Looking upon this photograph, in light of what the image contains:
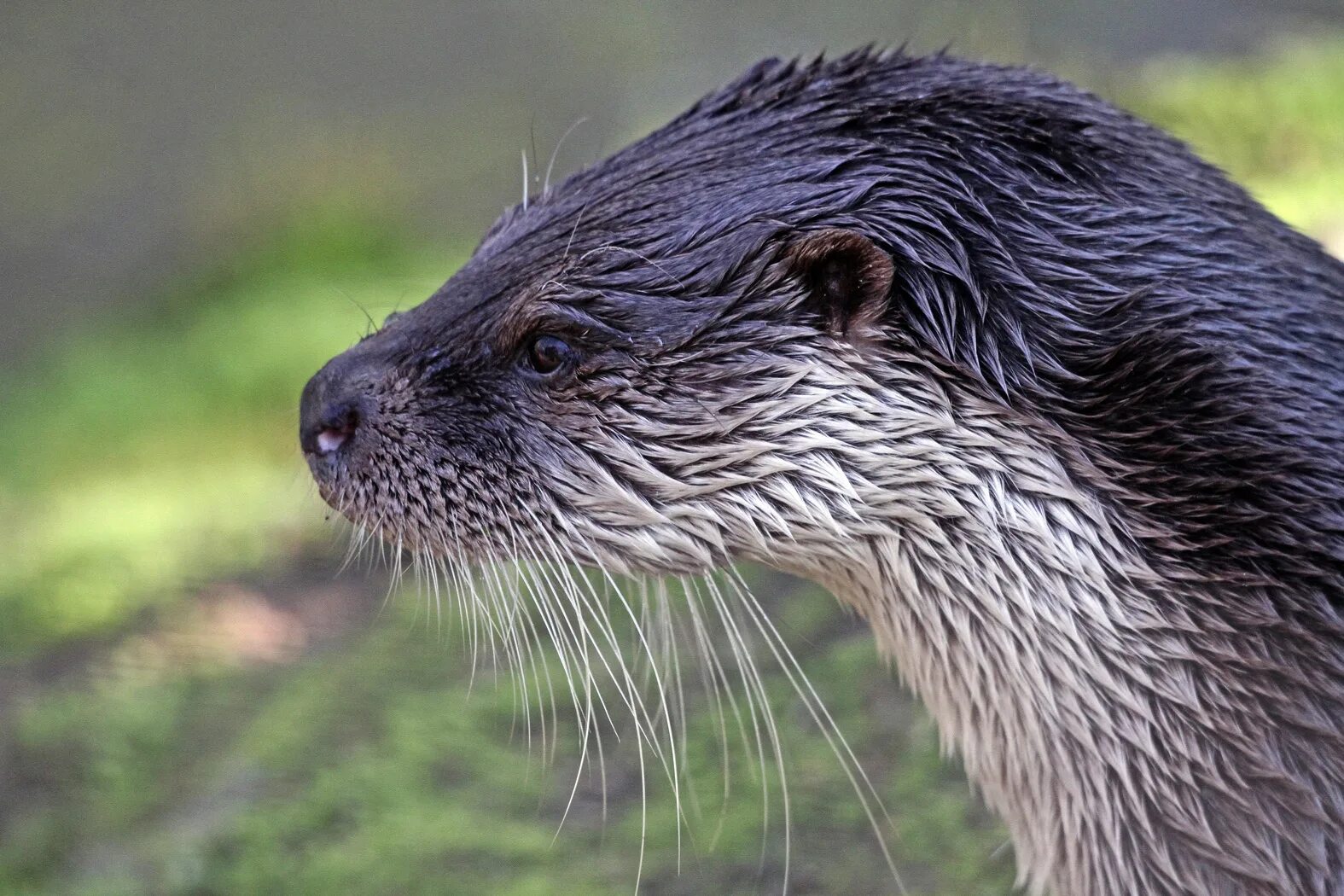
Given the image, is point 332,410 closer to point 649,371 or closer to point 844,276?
point 649,371

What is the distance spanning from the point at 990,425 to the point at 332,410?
0.90 m

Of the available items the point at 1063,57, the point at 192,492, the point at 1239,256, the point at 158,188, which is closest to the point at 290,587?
the point at 192,492

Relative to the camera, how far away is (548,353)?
1.92 metres

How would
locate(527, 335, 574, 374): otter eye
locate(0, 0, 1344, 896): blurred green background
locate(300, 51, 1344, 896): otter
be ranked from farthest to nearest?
locate(0, 0, 1344, 896): blurred green background, locate(527, 335, 574, 374): otter eye, locate(300, 51, 1344, 896): otter

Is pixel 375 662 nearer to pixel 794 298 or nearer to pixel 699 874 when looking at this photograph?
pixel 699 874

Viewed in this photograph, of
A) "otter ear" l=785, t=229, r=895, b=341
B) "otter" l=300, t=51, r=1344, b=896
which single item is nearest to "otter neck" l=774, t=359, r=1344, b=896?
"otter" l=300, t=51, r=1344, b=896

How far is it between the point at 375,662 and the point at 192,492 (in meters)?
1.54

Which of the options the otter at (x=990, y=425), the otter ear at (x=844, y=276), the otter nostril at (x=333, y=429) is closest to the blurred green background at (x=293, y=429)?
the otter nostril at (x=333, y=429)

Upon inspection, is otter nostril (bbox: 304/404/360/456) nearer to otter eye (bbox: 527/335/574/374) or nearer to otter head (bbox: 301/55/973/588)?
otter head (bbox: 301/55/973/588)

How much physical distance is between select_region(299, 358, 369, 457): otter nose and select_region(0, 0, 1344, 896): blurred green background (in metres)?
0.36

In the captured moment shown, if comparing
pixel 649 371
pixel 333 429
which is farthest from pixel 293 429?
pixel 649 371

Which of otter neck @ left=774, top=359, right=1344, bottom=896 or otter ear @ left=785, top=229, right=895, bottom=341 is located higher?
otter ear @ left=785, top=229, right=895, bottom=341

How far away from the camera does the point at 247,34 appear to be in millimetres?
8875

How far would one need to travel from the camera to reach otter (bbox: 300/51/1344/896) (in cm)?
174
